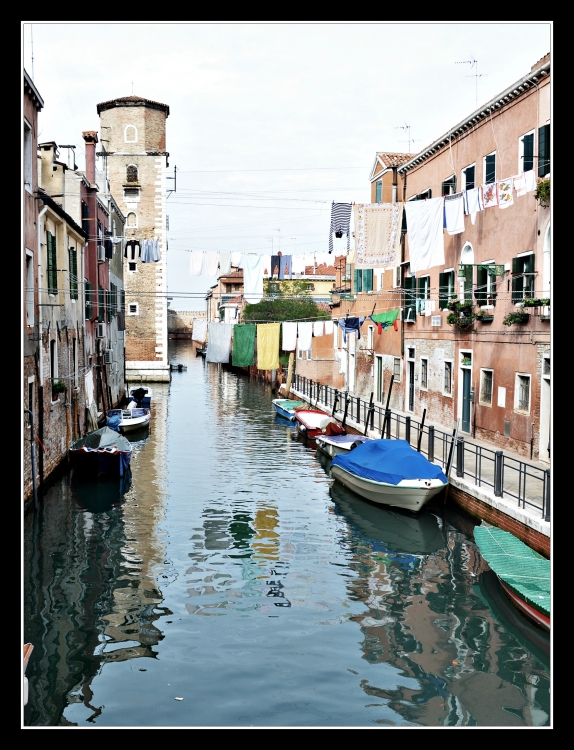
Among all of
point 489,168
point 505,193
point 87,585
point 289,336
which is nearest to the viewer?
point 87,585

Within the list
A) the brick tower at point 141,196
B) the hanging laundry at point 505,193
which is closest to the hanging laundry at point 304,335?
the brick tower at point 141,196

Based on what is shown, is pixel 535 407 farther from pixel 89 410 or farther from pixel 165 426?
pixel 165 426

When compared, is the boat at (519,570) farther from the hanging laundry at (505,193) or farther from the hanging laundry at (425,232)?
the hanging laundry at (425,232)

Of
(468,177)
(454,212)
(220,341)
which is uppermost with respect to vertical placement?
(468,177)

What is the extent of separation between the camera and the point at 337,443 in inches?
909

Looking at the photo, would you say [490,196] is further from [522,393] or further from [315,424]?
[315,424]

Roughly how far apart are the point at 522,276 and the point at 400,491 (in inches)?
255

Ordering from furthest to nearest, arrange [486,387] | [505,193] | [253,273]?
[253,273]
[486,387]
[505,193]

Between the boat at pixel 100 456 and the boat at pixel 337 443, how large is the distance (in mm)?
6444

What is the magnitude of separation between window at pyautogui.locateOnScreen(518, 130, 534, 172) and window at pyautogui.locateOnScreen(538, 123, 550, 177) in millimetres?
494

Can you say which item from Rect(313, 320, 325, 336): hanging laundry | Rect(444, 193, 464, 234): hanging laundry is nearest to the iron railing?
Rect(444, 193, 464, 234): hanging laundry

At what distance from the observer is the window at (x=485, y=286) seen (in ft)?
68.0

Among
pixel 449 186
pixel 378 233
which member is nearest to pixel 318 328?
pixel 449 186
